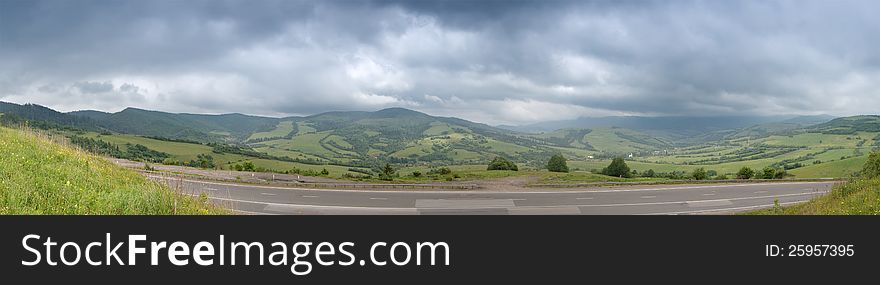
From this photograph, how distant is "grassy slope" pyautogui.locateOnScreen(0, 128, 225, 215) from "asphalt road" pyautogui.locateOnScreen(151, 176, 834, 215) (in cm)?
1521

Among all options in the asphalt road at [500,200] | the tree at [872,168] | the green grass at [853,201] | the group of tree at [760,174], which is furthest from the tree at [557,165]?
the green grass at [853,201]

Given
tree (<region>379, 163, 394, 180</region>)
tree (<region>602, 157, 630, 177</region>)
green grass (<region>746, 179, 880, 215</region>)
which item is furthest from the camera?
tree (<region>602, 157, 630, 177</region>)

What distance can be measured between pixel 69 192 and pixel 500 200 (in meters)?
26.2

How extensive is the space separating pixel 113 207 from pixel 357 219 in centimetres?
556

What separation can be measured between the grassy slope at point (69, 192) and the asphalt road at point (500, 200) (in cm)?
1521

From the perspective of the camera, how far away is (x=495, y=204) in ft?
96.3

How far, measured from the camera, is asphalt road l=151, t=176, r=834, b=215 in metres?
27.2

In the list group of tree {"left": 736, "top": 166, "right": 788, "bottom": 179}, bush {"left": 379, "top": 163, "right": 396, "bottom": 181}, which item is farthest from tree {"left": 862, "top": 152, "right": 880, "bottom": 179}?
group of tree {"left": 736, "top": 166, "right": 788, "bottom": 179}

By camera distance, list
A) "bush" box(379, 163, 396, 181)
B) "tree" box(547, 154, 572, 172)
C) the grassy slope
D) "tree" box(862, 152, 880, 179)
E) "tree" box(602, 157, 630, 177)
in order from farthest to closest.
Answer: "tree" box(547, 154, 572, 172) → "tree" box(602, 157, 630, 177) → "bush" box(379, 163, 396, 181) → "tree" box(862, 152, 880, 179) → the grassy slope

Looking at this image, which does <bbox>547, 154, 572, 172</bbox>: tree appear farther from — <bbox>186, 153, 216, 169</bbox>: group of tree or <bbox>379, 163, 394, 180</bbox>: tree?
<bbox>186, 153, 216, 169</bbox>: group of tree

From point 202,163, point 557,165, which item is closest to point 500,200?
point 557,165

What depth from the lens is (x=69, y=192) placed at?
7.62 metres

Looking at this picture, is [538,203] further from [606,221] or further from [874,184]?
[606,221]

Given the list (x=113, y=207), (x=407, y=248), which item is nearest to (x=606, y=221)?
(x=407, y=248)
